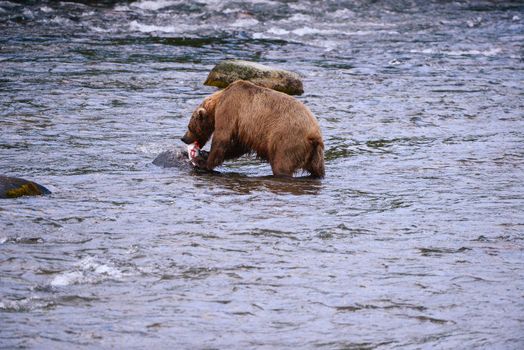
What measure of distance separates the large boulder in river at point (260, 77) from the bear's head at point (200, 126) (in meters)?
4.40

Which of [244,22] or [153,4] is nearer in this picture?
[244,22]

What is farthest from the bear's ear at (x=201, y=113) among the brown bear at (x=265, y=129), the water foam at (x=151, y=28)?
the water foam at (x=151, y=28)

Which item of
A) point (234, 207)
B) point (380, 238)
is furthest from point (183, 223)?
point (380, 238)

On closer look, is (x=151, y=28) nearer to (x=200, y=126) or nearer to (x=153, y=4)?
(x=153, y=4)

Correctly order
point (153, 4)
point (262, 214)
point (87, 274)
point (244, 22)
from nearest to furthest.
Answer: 1. point (87, 274)
2. point (262, 214)
3. point (244, 22)
4. point (153, 4)

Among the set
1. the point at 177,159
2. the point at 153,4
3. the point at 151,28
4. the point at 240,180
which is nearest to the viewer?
the point at 240,180

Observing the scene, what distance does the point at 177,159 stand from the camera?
9836 millimetres

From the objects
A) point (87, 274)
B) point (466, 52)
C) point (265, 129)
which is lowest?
point (87, 274)

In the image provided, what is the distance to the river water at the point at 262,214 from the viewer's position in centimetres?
533

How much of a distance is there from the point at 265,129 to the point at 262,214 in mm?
1647

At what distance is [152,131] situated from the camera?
11.6 meters

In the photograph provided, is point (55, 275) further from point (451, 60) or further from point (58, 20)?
point (58, 20)

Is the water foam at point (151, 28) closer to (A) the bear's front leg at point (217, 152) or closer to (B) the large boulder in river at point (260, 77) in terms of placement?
(B) the large boulder in river at point (260, 77)

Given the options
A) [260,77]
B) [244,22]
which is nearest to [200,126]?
[260,77]
